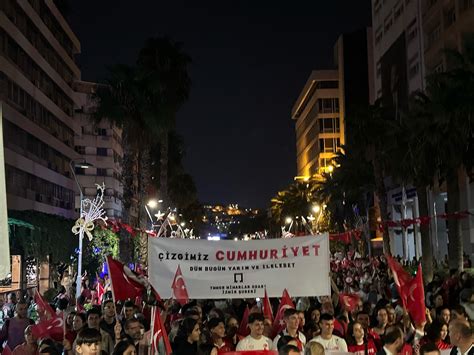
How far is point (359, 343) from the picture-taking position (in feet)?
27.2

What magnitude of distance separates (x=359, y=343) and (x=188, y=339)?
222cm

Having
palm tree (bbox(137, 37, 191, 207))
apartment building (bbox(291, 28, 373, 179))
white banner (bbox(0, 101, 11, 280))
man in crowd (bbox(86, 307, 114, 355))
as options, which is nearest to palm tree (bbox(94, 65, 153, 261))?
palm tree (bbox(137, 37, 191, 207))

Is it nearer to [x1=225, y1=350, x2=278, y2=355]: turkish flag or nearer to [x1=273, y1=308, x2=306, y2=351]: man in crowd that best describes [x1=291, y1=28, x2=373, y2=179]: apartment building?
[x1=273, y1=308, x2=306, y2=351]: man in crowd

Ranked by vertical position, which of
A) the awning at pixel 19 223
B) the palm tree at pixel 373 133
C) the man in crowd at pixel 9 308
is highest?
the palm tree at pixel 373 133

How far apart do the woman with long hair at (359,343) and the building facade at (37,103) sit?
33.8 meters

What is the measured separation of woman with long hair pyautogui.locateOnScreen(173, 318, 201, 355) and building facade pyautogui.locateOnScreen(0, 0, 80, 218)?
3300 centimetres

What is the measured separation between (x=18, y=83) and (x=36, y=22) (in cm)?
643

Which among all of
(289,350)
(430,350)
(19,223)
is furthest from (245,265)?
(19,223)

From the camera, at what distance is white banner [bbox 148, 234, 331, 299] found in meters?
9.98

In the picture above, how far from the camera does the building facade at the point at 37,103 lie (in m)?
40.5

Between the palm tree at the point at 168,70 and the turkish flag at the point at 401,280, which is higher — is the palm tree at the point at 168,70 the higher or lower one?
the higher one

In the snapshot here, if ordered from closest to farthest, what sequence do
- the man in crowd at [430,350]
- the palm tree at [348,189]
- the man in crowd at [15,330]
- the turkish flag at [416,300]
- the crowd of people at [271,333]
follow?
the man in crowd at [430,350] → the crowd of people at [271,333] → the turkish flag at [416,300] → the man in crowd at [15,330] → the palm tree at [348,189]

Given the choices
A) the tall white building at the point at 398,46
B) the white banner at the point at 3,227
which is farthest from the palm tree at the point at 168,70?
the white banner at the point at 3,227

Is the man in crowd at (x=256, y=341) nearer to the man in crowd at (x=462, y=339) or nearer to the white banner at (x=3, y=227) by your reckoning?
the man in crowd at (x=462, y=339)
